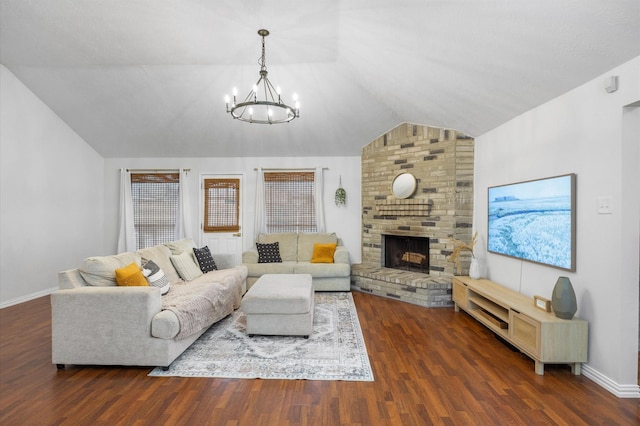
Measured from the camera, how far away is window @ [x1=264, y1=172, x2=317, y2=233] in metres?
6.29

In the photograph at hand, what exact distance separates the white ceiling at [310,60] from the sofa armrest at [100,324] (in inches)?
103

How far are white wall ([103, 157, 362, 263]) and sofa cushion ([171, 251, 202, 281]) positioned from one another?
1843 mm

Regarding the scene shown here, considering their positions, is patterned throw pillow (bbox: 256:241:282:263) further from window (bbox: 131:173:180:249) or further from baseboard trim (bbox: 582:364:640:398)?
baseboard trim (bbox: 582:364:640:398)

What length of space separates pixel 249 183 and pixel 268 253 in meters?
1.53

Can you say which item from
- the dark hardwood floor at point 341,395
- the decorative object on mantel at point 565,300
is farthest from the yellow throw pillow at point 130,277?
the decorative object on mantel at point 565,300

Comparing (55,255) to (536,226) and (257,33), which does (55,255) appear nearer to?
(257,33)

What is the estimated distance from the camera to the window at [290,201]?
248 inches

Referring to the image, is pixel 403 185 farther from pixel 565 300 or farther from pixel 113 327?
pixel 113 327

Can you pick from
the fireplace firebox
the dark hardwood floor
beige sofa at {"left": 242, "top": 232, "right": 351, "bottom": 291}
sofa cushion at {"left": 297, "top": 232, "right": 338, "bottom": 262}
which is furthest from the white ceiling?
the dark hardwood floor

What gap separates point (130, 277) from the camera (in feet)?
10.2

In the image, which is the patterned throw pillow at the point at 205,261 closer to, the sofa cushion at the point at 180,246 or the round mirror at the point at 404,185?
the sofa cushion at the point at 180,246

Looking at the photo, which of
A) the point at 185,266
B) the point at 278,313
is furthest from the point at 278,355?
the point at 185,266

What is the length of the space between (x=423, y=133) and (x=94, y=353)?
15.6ft

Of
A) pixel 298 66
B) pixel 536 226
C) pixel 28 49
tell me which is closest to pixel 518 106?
pixel 536 226
